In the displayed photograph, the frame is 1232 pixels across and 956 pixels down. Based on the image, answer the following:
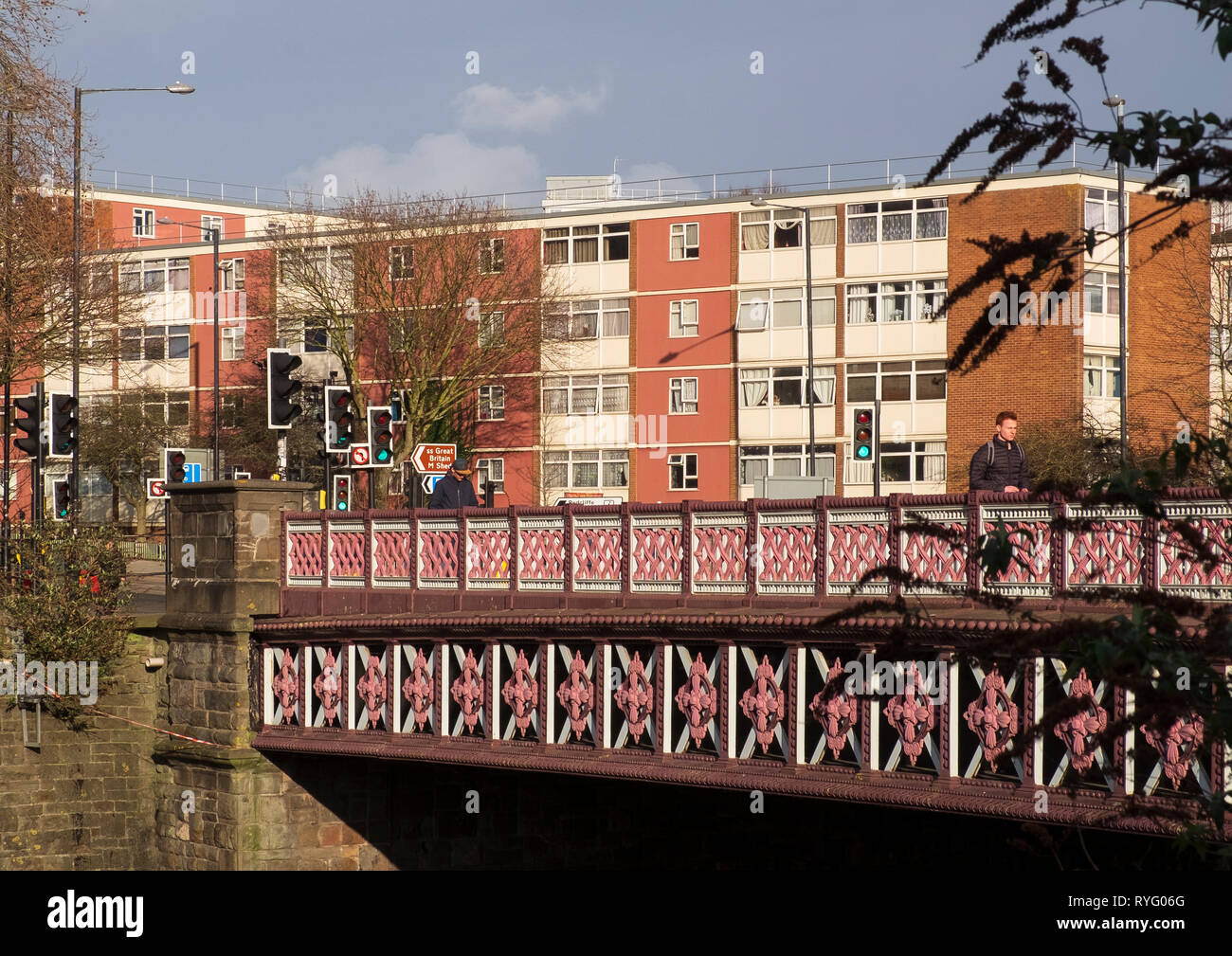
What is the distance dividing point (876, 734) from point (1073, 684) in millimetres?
2066

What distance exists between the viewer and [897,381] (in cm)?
4750

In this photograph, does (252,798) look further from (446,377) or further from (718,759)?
(446,377)

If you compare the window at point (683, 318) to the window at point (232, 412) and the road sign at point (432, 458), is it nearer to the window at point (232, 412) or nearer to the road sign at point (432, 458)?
the window at point (232, 412)

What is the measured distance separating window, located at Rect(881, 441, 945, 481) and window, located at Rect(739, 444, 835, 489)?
193 cm

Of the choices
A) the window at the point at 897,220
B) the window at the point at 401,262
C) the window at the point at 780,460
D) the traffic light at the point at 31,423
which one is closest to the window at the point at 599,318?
the window at the point at 401,262

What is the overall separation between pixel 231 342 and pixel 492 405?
466 inches

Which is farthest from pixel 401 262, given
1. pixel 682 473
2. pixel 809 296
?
pixel 809 296

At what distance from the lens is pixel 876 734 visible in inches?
493

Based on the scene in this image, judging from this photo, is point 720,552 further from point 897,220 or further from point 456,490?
point 897,220

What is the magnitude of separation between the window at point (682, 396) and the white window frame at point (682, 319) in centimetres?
138

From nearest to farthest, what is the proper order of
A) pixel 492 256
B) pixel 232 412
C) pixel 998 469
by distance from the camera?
pixel 998 469, pixel 492 256, pixel 232 412

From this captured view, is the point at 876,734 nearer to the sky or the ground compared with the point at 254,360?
nearer to the ground

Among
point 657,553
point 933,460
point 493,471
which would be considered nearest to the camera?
point 657,553
